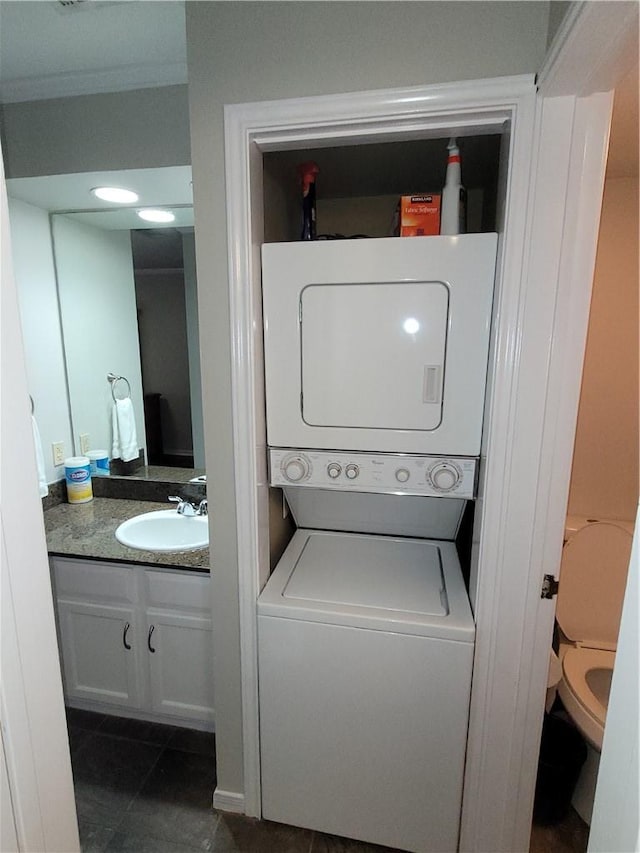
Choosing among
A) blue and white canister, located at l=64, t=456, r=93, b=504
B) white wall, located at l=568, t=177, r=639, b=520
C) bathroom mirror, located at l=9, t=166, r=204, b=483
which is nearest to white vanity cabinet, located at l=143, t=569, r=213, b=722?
bathroom mirror, located at l=9, t=166, r=204, b=483

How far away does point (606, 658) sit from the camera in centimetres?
170

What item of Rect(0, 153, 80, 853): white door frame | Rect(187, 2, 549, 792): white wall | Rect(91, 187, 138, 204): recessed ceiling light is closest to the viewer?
Rect(0, 153, 80, 853): white door frame

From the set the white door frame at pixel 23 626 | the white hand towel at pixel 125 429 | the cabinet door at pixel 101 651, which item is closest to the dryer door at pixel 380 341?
the white door frame at pixel 23 626

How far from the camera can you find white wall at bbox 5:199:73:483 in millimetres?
1984

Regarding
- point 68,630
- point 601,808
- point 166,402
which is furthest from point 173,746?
point 601,808

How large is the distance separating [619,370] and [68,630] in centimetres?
255

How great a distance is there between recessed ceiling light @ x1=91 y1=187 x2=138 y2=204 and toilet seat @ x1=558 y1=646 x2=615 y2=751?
2.56 metres

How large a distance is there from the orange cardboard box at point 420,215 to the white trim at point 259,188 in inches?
6.1

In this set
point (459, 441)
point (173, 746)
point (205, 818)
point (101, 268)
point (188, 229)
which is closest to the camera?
point (459, 441)

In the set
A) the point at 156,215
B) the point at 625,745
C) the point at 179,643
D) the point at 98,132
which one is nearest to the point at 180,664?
the point at 179,643

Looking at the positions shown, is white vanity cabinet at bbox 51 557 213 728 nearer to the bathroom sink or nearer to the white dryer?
the bathroom sink

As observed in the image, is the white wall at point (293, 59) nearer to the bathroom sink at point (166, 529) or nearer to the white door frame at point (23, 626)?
the white door frame at point (23, 626)

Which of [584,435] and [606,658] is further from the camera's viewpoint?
[584,435]

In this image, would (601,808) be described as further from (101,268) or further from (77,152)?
(101,268)
